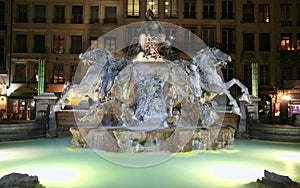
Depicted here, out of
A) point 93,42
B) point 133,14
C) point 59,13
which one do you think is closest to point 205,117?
point 93,42

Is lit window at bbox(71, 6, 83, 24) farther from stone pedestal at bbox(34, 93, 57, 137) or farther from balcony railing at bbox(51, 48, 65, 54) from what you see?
stone pedestal at bbox(34, 93, 57, 137)

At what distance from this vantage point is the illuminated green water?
20.1ft

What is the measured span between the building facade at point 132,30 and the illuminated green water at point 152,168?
952 inches

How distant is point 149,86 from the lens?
481 inches

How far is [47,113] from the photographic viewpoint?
48.6ft

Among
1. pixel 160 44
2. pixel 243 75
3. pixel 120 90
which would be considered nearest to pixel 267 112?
pixel 243 75

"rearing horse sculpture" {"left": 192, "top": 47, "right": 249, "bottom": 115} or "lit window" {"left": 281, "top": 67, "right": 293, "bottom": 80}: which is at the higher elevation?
"lit window" {"left": 281, "top": 67, "right": 293, "bottom": 80}

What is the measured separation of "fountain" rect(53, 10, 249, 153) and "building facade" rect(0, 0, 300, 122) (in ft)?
65.3

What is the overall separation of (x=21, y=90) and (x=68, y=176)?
28.7 meters

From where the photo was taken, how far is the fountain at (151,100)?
9734mm

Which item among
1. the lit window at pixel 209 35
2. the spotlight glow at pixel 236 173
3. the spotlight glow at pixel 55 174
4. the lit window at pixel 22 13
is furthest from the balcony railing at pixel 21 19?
the spotlight glow at pixel 236 173

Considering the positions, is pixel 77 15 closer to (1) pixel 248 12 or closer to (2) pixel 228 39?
(2) pixel 228 39

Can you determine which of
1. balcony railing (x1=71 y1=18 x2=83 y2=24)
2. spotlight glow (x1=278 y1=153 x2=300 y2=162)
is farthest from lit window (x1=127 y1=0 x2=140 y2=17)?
spotlight glow (x1=278 y1=153 x2=300 y2=162)

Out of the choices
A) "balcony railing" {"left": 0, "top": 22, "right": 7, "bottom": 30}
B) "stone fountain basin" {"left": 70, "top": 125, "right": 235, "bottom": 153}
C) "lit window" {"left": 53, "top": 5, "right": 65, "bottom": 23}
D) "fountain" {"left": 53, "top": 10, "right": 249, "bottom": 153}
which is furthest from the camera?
"lit window" {"left": 53, "top": 5, "right": 65, "bottom": 23}
